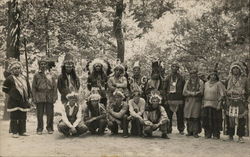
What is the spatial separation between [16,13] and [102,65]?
4.19m

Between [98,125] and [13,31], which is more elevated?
[13,31]

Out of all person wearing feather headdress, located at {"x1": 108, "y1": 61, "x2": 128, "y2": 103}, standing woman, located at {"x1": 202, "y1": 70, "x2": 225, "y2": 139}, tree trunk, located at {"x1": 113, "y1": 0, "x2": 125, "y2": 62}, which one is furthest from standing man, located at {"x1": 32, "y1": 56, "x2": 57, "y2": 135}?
tree trunk, located at {"x1": 113, "y1": 0, "x2": 125, "y2": 62}

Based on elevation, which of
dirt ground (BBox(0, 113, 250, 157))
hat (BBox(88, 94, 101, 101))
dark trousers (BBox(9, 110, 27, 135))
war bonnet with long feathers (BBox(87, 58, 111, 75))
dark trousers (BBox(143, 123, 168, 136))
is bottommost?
dirt ground (BBox(0, 113, 250, 157))

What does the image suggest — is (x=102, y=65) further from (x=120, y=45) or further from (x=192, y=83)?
(x=120, y=45)

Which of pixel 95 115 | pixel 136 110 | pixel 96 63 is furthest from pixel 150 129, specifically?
pixel 96 63

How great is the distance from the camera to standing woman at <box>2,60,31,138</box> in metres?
9.08

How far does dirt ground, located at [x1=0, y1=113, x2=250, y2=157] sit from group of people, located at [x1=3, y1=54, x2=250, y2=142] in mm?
335

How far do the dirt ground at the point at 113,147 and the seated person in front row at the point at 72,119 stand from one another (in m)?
0.20

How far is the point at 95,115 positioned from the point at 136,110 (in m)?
0.98

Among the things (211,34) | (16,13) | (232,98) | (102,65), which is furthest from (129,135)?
(211,34)

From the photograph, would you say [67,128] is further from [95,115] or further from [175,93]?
[175,93]

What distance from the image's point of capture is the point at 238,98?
9391 millimetres

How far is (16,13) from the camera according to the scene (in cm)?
1257

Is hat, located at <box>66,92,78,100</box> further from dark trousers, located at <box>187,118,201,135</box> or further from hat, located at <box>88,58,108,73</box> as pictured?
dark trousers, located at <box>187,118,201,135</box>
